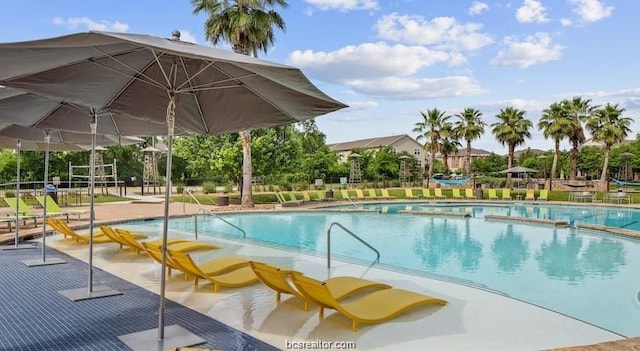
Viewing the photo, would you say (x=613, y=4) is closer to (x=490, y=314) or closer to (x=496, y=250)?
(x=496, y=250)

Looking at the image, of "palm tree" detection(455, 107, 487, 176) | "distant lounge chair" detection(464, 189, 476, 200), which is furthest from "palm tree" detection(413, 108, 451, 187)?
"distant lounge chair" detection(464, 189, 476, 200)

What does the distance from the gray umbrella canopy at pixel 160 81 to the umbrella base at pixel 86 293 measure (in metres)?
2.19

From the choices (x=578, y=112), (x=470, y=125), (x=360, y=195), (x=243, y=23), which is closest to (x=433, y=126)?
(x=470, y=125)

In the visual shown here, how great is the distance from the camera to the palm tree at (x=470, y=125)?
39.2 metres

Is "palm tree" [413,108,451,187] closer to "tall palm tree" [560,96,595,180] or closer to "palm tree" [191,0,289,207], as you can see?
"tall palm tree" [560,96,595,180]

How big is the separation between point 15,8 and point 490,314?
15.1m

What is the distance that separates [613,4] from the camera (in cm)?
1744

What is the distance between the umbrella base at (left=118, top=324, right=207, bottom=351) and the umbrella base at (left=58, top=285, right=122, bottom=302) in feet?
5.17

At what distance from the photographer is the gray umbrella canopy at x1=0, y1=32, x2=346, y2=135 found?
11.6 ft

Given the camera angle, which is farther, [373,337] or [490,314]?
[490,314]

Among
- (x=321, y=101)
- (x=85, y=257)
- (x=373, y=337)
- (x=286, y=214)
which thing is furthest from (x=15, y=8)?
(x=373, y=337)

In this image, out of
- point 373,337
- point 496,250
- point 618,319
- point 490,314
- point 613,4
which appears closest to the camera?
point 373,337

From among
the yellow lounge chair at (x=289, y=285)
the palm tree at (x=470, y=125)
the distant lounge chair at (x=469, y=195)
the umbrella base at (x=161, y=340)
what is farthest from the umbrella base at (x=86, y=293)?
the palm tree at (x=470, y=125)

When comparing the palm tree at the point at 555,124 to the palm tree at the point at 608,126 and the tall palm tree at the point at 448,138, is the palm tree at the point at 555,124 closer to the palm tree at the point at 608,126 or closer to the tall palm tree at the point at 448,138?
the palm tree at the point at 608,126
